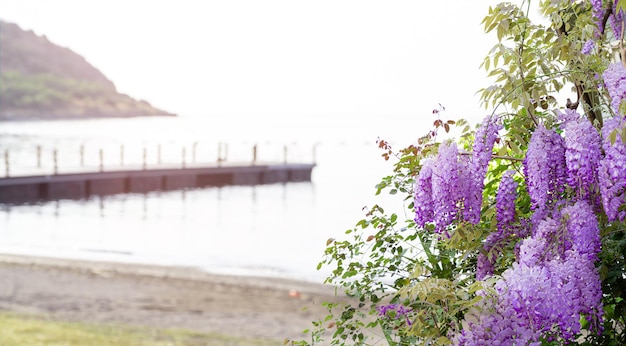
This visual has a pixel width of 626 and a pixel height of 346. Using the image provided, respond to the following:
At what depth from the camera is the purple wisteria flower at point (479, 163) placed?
3.02 meters

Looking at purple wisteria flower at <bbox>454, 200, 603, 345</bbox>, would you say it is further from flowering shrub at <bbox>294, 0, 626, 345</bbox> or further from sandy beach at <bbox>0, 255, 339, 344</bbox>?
sandy beach at <bbox>0, 255, 339, 344</bbox>

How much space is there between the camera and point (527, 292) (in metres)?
2.60

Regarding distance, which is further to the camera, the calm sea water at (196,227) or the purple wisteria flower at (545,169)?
the calm sea water at (196,227)

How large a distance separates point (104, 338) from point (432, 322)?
19.2 feet

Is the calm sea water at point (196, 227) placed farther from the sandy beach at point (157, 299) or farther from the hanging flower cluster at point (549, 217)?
the hanging flower cluster at point (549, 217)

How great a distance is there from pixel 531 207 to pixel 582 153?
494mm

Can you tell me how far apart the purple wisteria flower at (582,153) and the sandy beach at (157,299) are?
22.7ft

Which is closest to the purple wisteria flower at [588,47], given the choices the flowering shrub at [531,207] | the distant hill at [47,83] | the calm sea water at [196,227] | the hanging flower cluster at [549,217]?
the flowering shrub at [531,207]

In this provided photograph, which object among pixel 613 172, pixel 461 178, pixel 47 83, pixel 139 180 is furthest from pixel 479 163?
pixel 47 83

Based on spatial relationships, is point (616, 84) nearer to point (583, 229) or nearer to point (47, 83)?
point (583, 229)

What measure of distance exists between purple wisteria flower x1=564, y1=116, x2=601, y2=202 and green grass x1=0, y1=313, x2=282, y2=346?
616 centimetres

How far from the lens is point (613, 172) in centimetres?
265

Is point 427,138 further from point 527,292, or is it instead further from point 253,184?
point 253,184

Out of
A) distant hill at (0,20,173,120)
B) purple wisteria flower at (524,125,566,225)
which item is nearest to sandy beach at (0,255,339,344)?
purple wisteria flower at (524,125,566,225)
